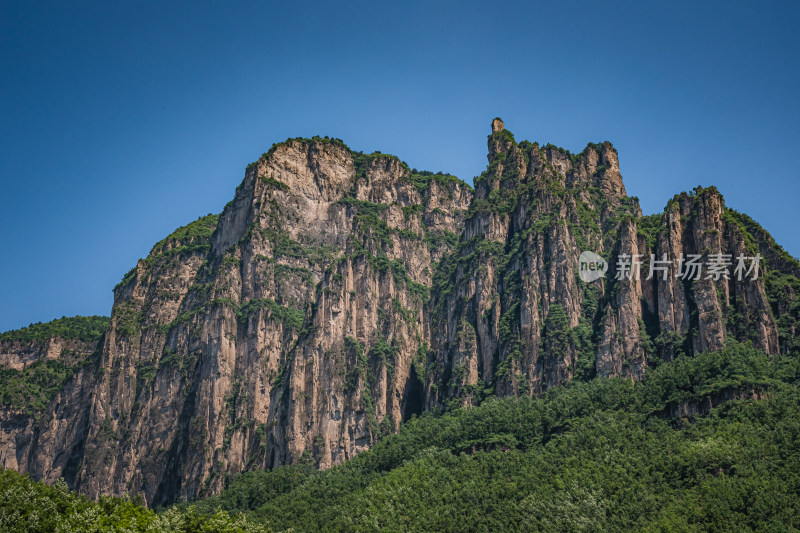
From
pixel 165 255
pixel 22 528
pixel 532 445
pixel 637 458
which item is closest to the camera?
pixel 22 528

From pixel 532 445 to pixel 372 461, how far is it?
25.0 metres

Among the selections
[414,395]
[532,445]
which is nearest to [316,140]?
[414,395]

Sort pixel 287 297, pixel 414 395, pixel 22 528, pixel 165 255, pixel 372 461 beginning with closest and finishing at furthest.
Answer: pixel 22 528, pixel 372 461, pixel 414 395, pixel 287 297, pixel 165 255

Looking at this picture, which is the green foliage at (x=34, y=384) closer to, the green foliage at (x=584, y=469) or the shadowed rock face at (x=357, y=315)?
the shadowed rock face at (x=357, y=315)

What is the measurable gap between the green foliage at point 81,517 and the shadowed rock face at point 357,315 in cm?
5837

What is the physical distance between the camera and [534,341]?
481ft

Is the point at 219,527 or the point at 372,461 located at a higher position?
the point at 372,461

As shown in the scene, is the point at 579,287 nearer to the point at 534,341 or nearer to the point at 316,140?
the point at 534,341

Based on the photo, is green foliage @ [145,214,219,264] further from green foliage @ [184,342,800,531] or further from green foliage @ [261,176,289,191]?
green foliage @ [184,342,800,531]

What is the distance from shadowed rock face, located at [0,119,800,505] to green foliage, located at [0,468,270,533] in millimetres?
58373

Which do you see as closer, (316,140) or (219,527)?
(219,527)

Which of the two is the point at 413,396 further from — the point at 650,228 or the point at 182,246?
the point at 182,246

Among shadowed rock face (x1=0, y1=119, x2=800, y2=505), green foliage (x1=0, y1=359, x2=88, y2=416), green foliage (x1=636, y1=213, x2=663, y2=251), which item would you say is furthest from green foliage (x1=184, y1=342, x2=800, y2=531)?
green foliage (x1=0, y1=359, x2=88, y2=416)

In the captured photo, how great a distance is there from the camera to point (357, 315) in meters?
164
